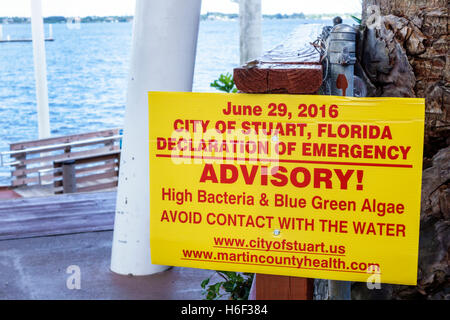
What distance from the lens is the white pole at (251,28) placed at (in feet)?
42.7

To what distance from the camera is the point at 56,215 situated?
5.83 metres

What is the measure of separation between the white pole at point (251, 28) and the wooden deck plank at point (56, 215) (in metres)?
6.95

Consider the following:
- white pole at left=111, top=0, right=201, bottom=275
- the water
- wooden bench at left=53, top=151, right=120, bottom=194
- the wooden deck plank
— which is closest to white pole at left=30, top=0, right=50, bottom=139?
wooden bench at left=53, top=151, right=120, bottom=194

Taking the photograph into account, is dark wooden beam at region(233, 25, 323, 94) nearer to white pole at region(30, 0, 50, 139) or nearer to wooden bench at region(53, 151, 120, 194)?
wooden bench at region(53, 151, 120, 194)

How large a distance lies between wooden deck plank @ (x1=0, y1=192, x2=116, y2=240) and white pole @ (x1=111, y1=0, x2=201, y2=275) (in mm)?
1191

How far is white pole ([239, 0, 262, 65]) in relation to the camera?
13.0m

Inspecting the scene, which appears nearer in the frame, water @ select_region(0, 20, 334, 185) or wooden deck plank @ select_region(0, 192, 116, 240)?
wooden deck plank @ select_region(0, 192, 116, 240)

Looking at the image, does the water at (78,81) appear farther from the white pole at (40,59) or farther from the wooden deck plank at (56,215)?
the wooden deck plank at (56,215)

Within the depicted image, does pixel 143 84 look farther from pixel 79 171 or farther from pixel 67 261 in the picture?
pixel 79 171

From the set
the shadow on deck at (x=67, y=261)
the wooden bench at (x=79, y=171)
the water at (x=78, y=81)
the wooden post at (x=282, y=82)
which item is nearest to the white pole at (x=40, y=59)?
the wooden bench at (x=79, y=171)

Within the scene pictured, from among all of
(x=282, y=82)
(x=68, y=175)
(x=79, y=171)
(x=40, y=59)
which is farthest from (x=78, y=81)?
(x=282, y=82)

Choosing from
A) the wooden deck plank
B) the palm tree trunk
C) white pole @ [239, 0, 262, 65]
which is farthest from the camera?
white pole @ [239, 0, 262, 65]

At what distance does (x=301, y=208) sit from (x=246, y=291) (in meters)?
1.73

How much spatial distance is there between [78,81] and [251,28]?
294 feet
